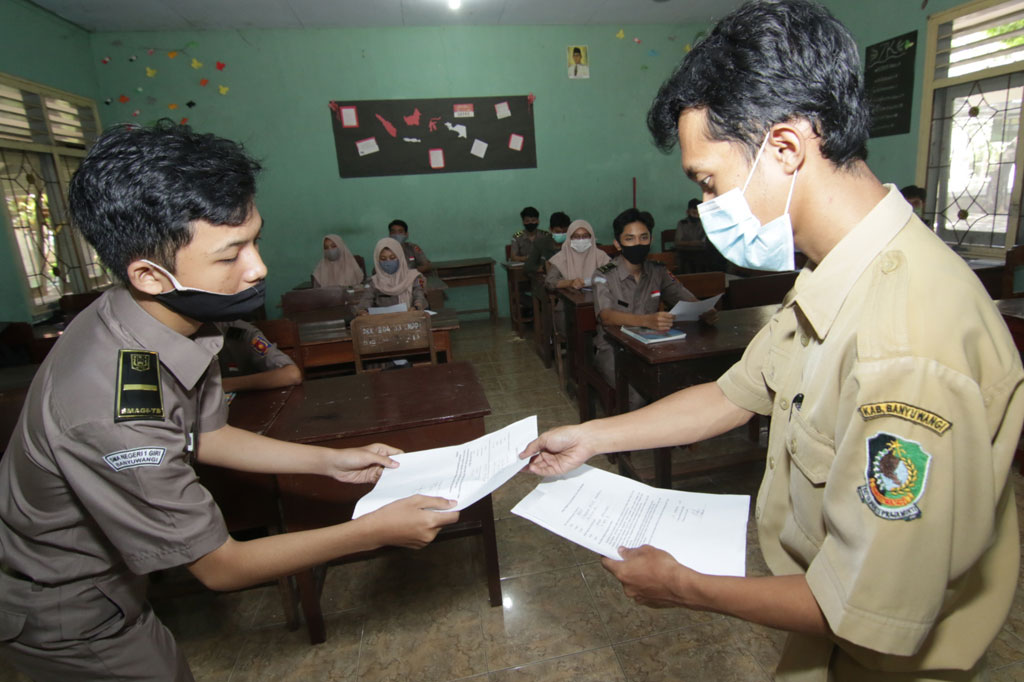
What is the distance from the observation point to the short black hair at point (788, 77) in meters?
0.64

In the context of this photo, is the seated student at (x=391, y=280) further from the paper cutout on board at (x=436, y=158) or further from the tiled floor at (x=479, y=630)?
the tiled floor at (x=479, y=630)

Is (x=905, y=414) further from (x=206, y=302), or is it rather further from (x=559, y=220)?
(x=559, y=220)

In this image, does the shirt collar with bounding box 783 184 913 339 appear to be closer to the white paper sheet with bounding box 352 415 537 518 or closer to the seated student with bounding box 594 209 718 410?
the white paper sheet with bounding box 352 415 537 518

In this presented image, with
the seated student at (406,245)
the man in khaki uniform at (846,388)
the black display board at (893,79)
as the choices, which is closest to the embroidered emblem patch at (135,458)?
the man in khaki uniform at (846,388)

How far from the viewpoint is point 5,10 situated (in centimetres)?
408

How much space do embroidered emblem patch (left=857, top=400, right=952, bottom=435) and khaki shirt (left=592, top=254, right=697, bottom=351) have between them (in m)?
2.45

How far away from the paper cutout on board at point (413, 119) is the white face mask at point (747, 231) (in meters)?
5.81

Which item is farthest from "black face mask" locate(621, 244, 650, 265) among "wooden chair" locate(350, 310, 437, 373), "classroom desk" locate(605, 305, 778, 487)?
"wooden chair" locate(350, 310, 437, 373)

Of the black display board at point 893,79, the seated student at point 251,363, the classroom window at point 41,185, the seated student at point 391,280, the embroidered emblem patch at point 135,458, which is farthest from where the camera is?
the black display board at point 893,79

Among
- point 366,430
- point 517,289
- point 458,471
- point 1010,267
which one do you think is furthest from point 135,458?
point 517,289

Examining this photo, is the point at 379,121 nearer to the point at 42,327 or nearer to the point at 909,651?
the point at 42,327

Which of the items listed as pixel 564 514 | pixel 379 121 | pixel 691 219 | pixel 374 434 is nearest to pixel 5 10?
pixel 379 121

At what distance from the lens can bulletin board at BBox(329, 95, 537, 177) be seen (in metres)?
5.97

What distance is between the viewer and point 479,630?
5.95ft
